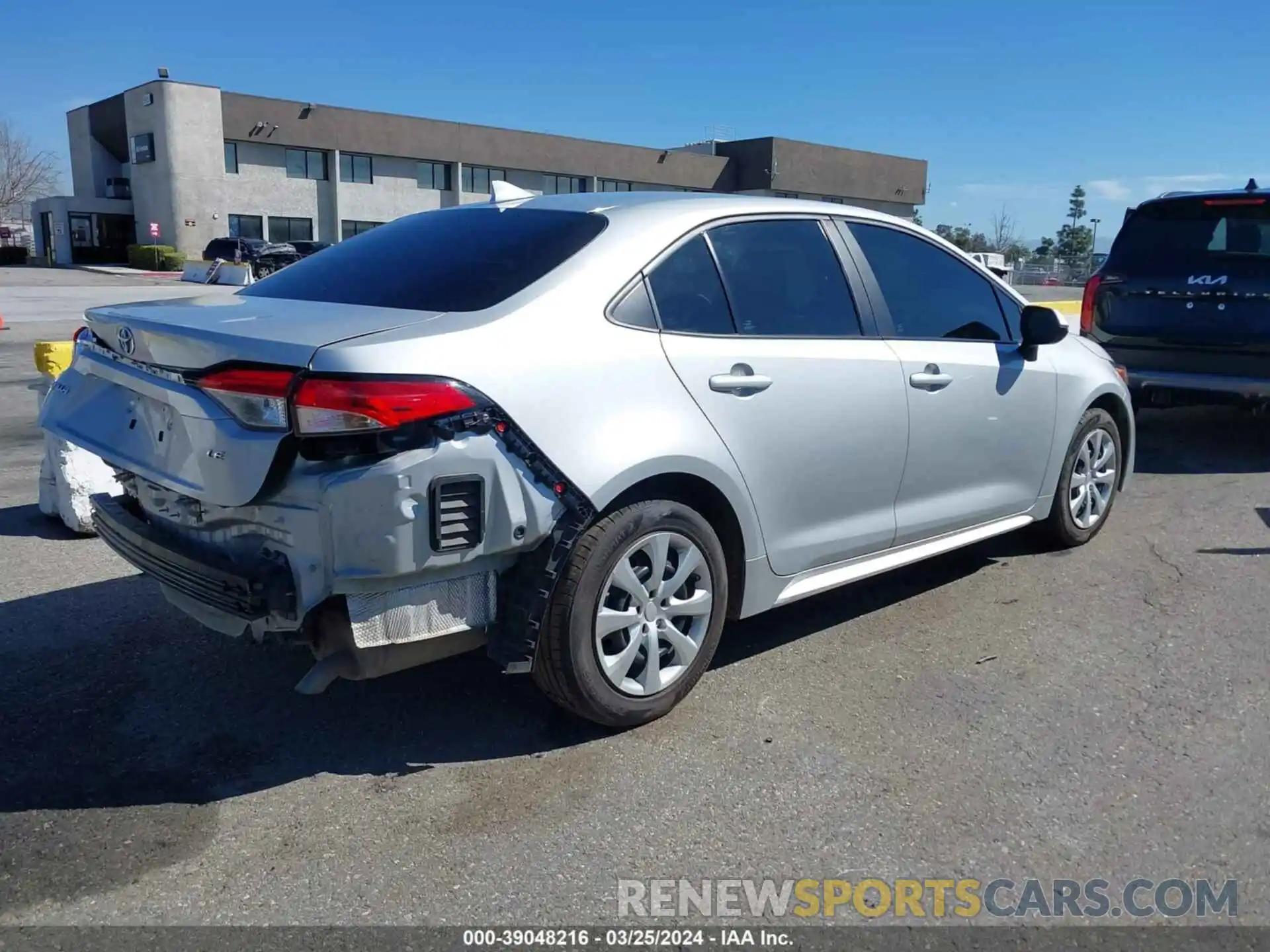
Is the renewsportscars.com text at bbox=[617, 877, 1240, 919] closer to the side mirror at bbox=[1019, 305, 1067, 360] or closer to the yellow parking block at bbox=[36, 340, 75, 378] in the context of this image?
the side mirror at bbox=[1019, 305, 1067, 360]

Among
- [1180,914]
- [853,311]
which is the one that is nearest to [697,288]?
[853,311]

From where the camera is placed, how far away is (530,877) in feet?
9.30

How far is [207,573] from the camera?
3135 mm

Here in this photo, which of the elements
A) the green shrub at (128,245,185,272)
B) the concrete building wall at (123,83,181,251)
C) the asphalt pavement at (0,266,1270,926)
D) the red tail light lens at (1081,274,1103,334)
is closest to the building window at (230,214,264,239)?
the concrete building wall at (123,83,181,251)

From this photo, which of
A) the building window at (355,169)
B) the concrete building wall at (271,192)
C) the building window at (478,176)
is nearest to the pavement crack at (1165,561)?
the concrete building wall at (271,192)

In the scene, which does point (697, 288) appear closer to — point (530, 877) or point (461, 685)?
point (461, 685)

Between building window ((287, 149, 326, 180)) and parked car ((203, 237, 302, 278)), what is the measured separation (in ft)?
36.0

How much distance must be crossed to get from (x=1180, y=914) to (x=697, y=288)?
7.66 ft

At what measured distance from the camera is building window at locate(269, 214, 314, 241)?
173 ft

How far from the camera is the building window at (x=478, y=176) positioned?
56.8 m

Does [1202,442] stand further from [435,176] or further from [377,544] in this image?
[435,176]

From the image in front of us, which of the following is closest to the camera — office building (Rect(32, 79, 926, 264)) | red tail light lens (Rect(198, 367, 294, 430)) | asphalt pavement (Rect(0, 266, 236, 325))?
red tail light lens (Rect(198, 367, 294, 430))

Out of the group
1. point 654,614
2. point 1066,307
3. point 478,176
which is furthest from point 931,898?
point 478,176

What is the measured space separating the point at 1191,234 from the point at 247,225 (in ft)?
168
